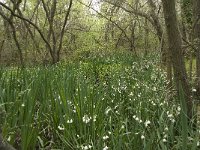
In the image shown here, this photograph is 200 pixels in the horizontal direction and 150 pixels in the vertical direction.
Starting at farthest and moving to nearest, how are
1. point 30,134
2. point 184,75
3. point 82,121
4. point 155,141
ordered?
point 184,75
point 82,121
point 30,134
point 155,141

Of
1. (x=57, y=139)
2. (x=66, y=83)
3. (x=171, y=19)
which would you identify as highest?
(x=171, y=19)

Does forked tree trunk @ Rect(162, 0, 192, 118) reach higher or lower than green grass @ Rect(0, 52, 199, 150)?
higher

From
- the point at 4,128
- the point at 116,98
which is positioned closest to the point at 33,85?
the point at 4,128

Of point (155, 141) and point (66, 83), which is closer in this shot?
point (155, 141)

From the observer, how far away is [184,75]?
3.02 m

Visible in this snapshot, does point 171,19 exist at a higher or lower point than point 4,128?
higher

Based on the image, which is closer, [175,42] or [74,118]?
[74,118]

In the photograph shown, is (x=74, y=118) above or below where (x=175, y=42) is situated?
below

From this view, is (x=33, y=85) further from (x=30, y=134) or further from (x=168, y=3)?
(x=168, y=3)

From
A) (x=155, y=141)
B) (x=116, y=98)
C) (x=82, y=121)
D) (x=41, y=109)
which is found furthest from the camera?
(x=116, y=98)

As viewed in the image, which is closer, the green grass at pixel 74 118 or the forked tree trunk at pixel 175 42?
the green grass at pixel 74 118

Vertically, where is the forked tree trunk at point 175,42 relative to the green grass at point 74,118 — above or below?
above

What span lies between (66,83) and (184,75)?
3.61 ft

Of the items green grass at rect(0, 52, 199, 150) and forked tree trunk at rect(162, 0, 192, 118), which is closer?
green grass at rect(0, 52, 199, 150)
